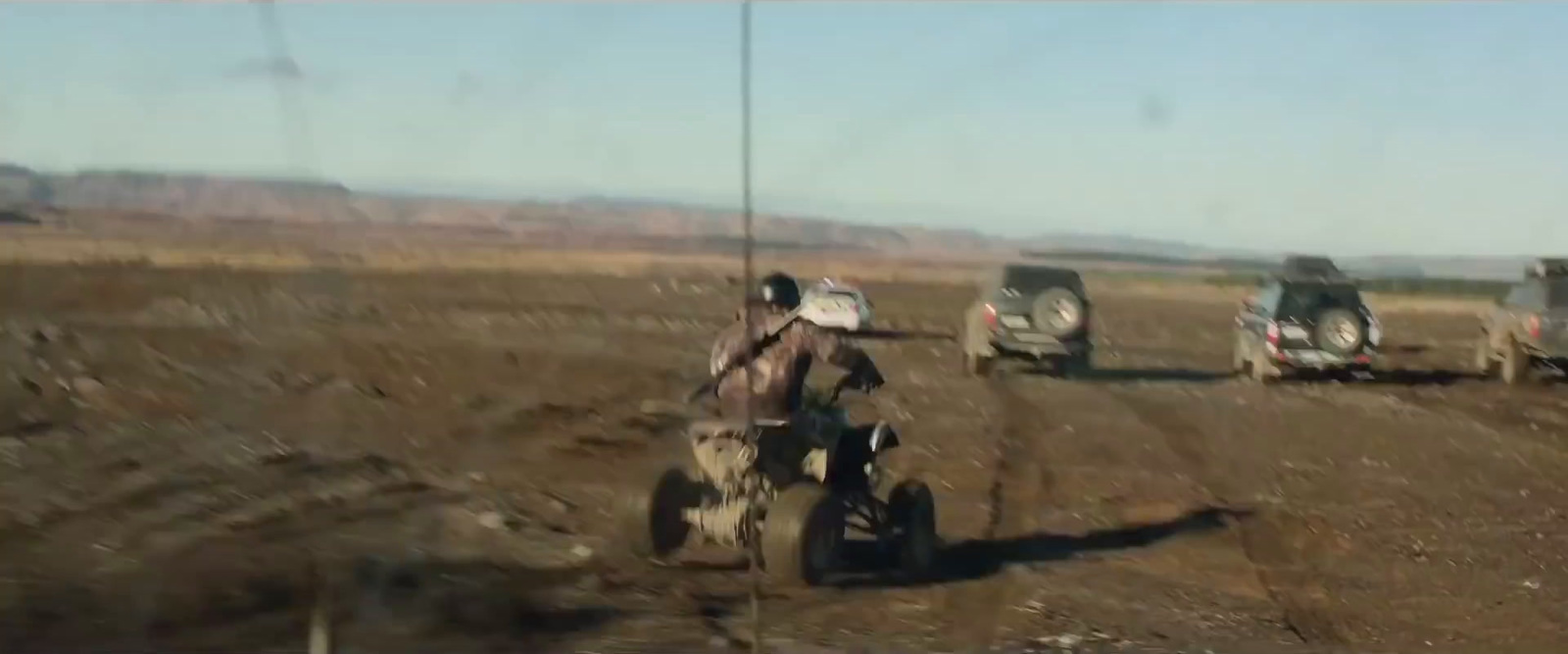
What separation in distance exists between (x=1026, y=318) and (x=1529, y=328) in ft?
7.65

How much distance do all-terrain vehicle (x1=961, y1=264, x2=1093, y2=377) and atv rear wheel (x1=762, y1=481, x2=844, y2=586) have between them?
145 centimetres

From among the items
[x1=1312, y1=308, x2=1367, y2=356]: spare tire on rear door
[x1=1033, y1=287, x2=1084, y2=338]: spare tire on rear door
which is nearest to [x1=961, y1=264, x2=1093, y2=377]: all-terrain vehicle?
[x1=1033, y1=287, x2=1084, y2=338]: spare tire on rear door

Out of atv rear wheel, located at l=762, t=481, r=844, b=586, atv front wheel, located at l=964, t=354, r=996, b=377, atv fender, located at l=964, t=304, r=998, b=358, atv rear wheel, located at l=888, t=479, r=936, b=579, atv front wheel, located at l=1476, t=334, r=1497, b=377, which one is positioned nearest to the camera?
atv rear wheel, located at l=762, t=481, r=844, b=586

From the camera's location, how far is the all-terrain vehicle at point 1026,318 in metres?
8.54

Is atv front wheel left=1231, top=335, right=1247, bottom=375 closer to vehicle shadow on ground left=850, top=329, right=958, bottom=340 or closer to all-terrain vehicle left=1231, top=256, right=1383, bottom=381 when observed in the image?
all-terrain vehicle left=1231, top=256, right=1383, bottom=381

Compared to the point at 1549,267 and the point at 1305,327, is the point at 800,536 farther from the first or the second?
the point at 1549,267

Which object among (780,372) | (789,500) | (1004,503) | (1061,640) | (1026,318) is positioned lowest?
(1061,640)

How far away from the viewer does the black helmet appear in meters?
7.50

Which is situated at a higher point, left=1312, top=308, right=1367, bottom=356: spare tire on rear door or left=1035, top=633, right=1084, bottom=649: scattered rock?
left=1312, top=308, right=1367, bottom=356: spare tire on rear door

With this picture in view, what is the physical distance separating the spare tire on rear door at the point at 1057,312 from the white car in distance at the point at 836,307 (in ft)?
2.66

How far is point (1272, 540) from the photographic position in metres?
8.05

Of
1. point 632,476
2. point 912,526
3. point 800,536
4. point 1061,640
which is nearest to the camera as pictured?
point 1061,640

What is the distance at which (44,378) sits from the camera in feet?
27.7

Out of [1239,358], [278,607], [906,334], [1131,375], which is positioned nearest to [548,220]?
[906,334]
